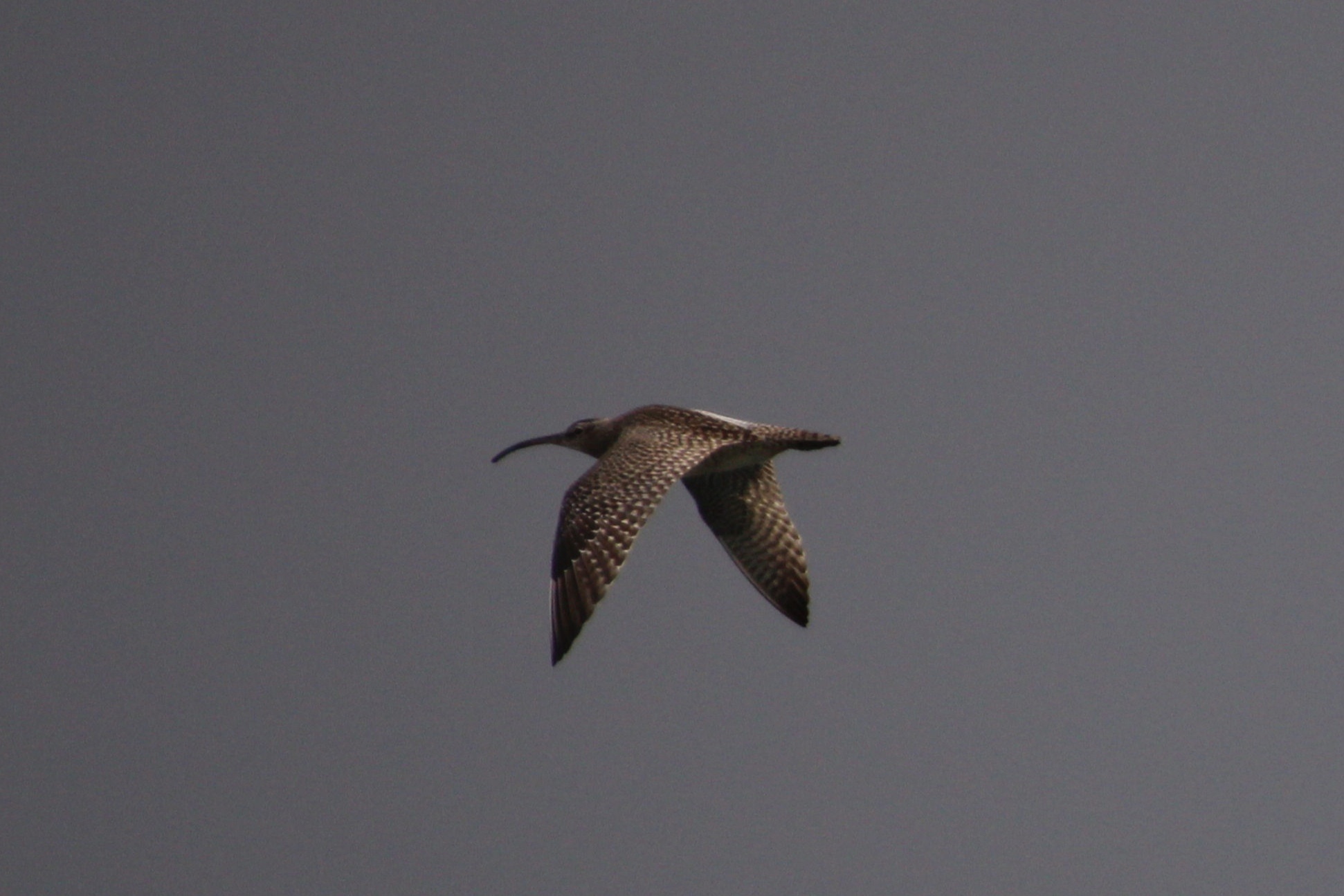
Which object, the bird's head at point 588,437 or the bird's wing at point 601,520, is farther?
the bird's head at point 588,437

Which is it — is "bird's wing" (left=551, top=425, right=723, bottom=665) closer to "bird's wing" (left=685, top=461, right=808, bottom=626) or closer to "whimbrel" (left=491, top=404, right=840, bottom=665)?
"whimbrel" (left=491, top=404, right=840, bottom=665)

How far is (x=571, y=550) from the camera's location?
29.8 meters

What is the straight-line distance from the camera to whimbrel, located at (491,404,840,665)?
2969cm

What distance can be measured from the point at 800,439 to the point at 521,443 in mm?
6331

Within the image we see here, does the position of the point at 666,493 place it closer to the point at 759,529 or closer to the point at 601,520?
the point at 601,520

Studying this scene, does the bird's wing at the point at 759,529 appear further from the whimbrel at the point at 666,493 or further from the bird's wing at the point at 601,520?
the bird's wing at the point at 601,520

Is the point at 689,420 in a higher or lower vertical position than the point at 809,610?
higher

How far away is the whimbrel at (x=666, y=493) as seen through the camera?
1169 inches

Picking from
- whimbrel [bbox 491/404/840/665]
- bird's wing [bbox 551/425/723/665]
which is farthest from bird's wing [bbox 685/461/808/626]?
bird's wing [bbox 551/425/723/665]

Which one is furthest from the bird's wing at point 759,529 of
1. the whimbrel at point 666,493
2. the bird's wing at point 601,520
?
the bird's wing at point 601,520

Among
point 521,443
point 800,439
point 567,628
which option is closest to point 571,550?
point 567,628

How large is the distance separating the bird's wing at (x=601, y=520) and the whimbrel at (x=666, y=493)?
12mm

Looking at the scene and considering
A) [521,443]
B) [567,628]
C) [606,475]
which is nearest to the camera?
[567,628]

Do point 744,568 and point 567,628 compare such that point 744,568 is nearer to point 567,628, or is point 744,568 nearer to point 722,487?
point 722,487
